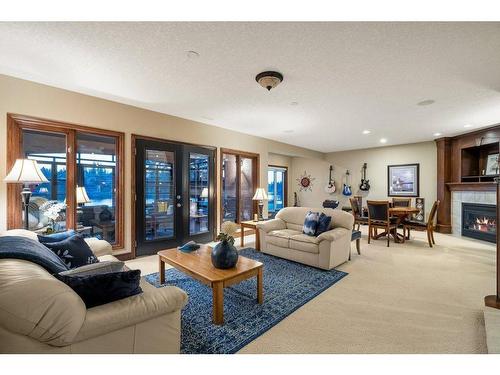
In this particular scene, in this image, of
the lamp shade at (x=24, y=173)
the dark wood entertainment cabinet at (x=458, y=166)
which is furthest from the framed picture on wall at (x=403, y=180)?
the lamp shade at (x=24, y=173)

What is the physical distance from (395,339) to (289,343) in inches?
33.9

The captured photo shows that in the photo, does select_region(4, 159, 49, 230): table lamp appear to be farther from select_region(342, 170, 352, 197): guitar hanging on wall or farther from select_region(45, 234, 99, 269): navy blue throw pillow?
select_region(342, 170, 352, 197): guitar hanging on wall

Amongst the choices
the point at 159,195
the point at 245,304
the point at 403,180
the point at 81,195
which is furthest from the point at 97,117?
the point at 403,180

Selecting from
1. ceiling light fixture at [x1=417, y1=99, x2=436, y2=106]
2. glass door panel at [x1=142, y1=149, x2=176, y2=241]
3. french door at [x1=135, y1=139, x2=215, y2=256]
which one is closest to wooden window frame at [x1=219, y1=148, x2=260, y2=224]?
french door at [x1=135, y1=139, x2=215, y2=256]

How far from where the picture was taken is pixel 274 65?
2418 mm

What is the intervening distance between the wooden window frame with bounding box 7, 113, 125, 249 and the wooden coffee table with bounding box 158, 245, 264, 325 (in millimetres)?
1530

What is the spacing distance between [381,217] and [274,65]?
4009mm

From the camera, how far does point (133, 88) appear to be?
9.97ft

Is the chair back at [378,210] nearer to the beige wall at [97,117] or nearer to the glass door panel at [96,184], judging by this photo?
the beige wall at [97,117]

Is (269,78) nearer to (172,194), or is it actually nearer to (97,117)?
(97,117)

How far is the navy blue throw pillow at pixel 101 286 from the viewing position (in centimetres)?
125
